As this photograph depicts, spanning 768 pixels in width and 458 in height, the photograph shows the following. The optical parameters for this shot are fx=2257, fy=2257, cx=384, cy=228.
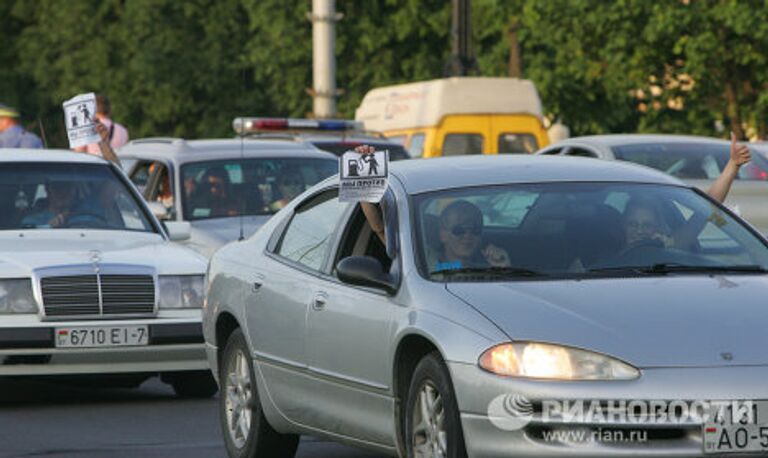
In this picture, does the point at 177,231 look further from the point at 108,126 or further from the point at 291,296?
the point at 108,126

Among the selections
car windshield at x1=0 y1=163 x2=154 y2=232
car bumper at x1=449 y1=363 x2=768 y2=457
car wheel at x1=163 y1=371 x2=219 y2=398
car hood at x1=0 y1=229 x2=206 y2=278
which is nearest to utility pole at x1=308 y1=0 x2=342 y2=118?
car windshield at x1=0 y1=163 x2=154 y2=232

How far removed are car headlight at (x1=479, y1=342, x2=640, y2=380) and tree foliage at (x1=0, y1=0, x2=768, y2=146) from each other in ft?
97.3

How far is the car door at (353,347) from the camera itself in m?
8.07

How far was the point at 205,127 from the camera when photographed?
6756 cm

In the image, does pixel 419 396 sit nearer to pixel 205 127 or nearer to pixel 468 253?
pixel 468 253

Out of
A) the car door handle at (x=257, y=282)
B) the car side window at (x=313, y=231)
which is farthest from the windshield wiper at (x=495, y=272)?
the car door handle at (x=257, y=282)

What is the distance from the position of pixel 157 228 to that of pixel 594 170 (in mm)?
5947

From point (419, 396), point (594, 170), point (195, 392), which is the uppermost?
point (594, 170)

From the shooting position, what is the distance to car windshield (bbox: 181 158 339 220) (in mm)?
17578

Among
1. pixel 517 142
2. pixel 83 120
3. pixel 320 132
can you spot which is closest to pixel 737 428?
pixel 83 120

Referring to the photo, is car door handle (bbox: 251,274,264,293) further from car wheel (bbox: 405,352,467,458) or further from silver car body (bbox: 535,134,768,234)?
silver car body (bbox: 535,134,768,234)

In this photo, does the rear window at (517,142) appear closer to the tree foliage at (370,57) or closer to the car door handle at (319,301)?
the tree foliage at (370,57)

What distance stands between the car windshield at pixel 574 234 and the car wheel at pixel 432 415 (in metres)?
0.48

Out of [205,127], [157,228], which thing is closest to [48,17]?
[205,127]
